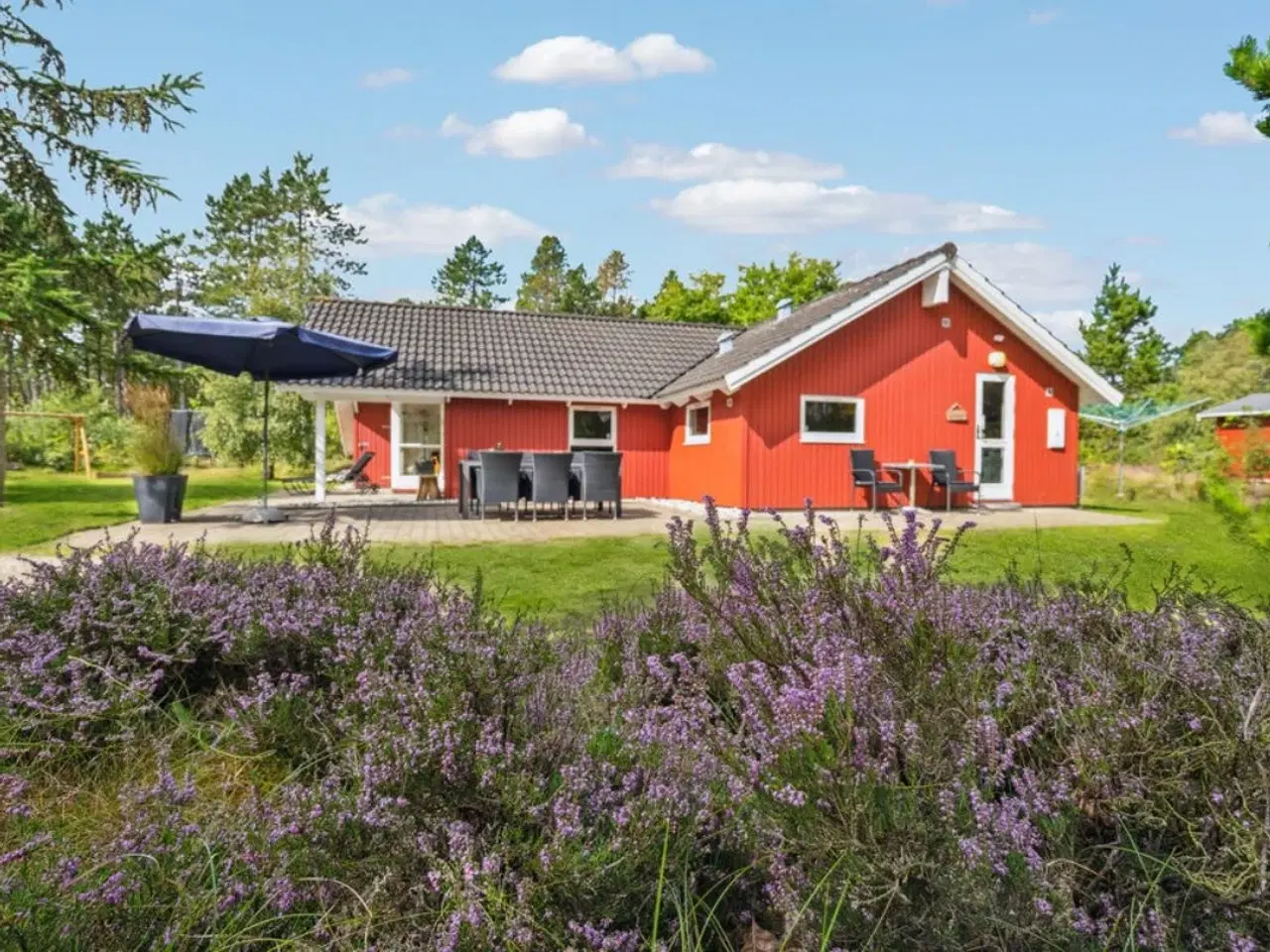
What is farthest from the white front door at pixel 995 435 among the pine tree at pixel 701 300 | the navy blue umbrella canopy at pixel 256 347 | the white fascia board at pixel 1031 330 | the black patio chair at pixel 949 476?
the pine tree at pixel 701 300

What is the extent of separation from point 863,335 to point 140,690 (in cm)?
1494

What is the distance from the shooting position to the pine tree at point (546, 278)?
67.7 m

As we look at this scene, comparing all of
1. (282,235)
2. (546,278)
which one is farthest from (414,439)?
(546,278)

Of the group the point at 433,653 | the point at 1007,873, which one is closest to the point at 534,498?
the point at 433,653

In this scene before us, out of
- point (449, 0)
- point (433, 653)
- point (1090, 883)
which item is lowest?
point (1090, 883)

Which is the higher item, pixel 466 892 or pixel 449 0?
pixel 449 0

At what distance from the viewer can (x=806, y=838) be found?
1457 mm

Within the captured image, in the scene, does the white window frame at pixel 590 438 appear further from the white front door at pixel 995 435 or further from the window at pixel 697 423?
the white front door at pixel 995 435

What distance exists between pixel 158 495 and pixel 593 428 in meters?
9.10

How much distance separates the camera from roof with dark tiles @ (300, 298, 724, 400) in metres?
17.0

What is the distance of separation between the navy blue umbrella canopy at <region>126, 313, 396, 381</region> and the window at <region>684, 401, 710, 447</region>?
6.66m

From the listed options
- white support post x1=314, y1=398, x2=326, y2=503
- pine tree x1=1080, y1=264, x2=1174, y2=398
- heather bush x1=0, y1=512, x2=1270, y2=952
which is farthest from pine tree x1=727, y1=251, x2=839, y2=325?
heather bush x1=0, y1=512, x2=1270, y2=952

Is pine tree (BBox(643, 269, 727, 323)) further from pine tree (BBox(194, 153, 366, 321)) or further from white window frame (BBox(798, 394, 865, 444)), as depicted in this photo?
white window frame (BBox(798, 394, 865, 444))

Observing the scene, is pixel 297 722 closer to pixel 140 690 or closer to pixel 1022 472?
pixel 140 690
